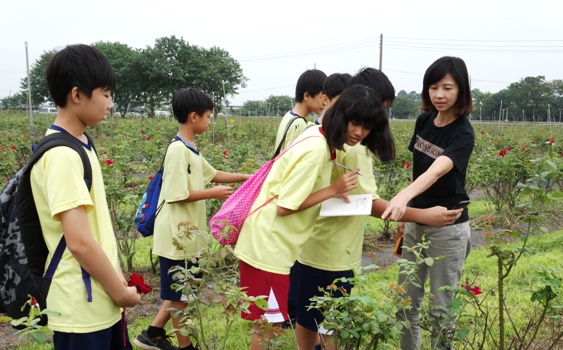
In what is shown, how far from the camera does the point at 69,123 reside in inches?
57.3

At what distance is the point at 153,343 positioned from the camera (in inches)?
104

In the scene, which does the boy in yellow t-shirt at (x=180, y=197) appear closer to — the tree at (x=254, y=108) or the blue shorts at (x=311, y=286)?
the blue shorts at (x=311, y=286)

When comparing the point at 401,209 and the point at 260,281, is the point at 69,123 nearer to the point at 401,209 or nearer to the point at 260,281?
the point at 260,281

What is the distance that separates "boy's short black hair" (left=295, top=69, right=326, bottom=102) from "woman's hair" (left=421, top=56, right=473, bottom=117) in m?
1.20

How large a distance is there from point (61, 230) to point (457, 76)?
1.71 meters

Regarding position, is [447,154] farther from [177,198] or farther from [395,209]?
[177,198]

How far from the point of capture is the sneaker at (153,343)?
264 cm

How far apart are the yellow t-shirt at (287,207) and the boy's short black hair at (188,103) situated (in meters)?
0.83

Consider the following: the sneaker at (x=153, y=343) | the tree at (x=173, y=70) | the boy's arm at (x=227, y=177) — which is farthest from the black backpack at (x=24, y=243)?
the tree at (x=173, y=70)

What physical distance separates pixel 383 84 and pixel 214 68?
43.9m

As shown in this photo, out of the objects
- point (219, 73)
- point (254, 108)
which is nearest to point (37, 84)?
point (219, 73)

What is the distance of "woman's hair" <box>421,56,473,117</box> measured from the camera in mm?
2141

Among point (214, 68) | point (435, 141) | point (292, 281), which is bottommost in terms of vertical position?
point (292, 281)

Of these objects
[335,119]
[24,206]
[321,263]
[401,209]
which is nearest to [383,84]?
[335,119]
